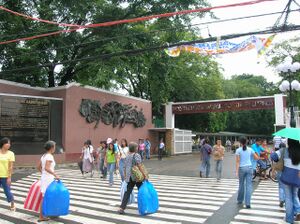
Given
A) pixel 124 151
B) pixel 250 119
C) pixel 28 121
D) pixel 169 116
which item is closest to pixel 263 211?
pixel 124 151

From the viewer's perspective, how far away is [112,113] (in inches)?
1142

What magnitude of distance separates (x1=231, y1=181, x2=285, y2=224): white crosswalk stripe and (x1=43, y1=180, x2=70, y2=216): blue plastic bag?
146 inches

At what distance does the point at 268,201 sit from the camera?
10203 millimetres

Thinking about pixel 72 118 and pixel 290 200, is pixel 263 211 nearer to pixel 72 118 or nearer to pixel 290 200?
pixel 290 200

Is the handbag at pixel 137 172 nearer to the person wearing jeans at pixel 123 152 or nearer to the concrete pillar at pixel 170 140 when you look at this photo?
the person wearing jeans at pixel 123 152

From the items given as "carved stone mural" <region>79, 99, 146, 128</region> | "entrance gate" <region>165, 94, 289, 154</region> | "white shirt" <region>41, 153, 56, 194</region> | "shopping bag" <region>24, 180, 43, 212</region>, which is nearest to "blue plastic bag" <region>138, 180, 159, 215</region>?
"white shirt" <region>41, 153, 56, 194</region>

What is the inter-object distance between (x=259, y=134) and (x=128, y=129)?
46.6 meters

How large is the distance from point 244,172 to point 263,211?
1089 mm

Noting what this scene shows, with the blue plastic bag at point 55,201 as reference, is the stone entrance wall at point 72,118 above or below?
above

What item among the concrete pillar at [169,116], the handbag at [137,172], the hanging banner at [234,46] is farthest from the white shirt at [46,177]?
the concrete pillar at [169,116]

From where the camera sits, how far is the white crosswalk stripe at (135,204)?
8109mm

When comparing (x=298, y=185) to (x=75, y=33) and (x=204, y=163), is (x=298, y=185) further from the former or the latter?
(x=75, y=33)

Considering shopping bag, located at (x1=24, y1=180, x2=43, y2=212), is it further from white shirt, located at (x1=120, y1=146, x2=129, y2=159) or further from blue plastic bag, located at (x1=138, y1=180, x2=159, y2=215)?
white shirt, located at (x1=120, y1=146, x2=129, y2=159)

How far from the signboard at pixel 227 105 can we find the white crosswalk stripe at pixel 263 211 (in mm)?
22952
